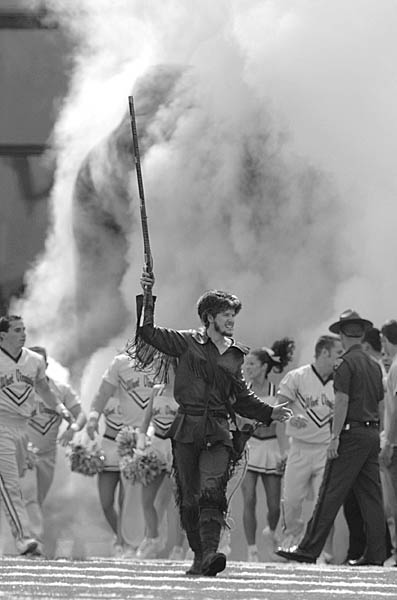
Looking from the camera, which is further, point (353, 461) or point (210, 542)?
point (353, 461)

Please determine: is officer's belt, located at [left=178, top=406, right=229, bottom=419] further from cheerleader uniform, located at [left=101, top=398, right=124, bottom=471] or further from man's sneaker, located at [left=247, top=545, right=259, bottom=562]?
cheerleader uniform, located at [left=101, top=398, right=124, bottom=471]

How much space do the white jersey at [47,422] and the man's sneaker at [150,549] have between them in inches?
42.0

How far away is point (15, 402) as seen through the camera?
12.8 meters

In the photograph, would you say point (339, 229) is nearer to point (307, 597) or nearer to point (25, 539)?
point (25, 539)

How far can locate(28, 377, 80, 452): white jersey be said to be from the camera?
45.9 ft

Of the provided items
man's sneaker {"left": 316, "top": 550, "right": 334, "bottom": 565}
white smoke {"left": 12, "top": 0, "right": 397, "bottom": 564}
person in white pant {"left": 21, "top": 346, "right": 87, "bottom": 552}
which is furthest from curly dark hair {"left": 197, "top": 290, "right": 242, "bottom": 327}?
white smoke {"left": 12, "top": 0, "right": 397, "bottom": 564}

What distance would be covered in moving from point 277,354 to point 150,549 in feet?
4.97

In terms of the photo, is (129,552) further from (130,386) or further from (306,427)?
(306,427)

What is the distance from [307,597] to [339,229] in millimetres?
5660

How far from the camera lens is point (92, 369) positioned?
1588 cm

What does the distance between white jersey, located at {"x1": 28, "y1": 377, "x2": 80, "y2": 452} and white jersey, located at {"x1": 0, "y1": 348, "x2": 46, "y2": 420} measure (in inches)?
42.0

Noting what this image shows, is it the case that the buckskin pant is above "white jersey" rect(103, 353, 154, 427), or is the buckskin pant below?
below

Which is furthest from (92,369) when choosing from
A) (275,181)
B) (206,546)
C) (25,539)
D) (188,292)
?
(206,546)

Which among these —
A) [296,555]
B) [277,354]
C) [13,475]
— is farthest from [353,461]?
[13,475]
